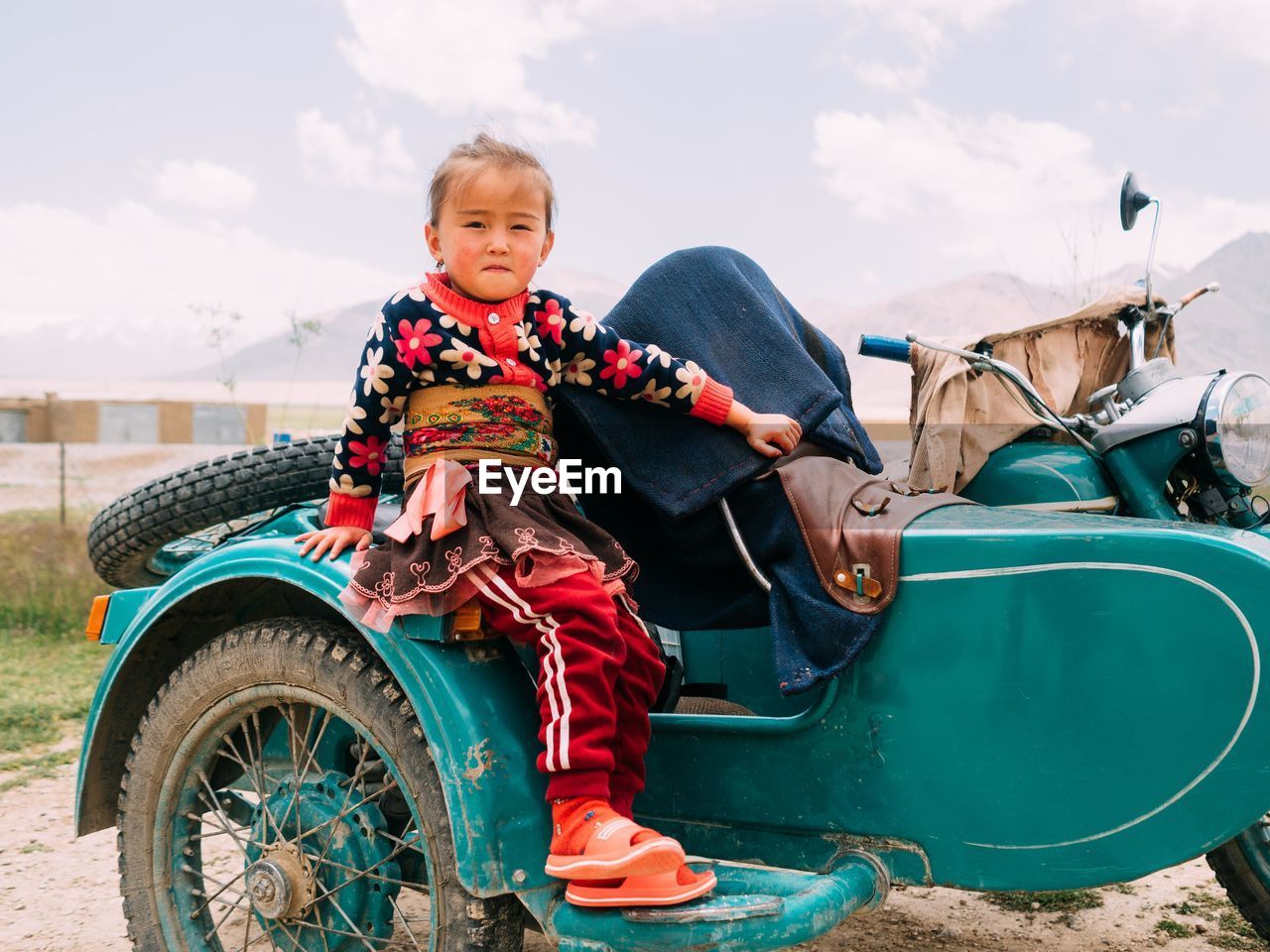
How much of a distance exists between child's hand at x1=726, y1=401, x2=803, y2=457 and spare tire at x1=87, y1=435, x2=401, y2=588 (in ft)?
3.51

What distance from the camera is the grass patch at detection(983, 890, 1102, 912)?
3.30m

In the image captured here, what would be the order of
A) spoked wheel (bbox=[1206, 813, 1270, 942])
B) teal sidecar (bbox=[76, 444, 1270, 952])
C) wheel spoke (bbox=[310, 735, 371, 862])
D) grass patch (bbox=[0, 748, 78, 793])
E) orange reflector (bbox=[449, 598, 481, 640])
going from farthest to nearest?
1. grass patch (bbox=[0, 748, 78, 793])
2. spoked wheel (bbox=[1206, 813, 1270, 942])
3. wheel spoke (bbox=[310, 735, 371, 862])
4. orange reflector (bbox=[449, 598, 481, 640])
5. teal sidecar (bbox=[76, 444, 1270, 952])

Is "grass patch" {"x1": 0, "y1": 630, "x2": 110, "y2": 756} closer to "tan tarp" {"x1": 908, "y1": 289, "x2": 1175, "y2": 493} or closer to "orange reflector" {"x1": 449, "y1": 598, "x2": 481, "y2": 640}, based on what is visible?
"orange reflector" {"x1": 449, "y1": 598, "x2": 481, "y2": 640}

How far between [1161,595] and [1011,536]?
9.4 inches

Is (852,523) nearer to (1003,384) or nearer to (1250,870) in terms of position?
(1003,384)

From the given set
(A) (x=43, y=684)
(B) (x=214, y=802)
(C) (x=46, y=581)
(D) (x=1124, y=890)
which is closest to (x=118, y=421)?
(C) (x=46, y=581)

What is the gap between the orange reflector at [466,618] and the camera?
209 centimetres

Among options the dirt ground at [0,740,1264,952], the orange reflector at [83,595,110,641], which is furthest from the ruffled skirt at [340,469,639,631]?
the dirt ground at [0,740,1264,952]

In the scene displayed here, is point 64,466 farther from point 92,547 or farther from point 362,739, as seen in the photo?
point 362,739

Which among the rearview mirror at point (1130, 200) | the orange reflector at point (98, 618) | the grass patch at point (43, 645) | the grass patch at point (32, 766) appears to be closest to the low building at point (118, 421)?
the grass patch at point (43, 645)

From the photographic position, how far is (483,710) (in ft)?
6.76

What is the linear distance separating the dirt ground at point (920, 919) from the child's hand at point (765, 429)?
147 cm

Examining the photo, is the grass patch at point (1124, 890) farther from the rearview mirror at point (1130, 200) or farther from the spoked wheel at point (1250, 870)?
the rearview mirror at point (1130, 200)

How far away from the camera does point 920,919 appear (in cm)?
325
